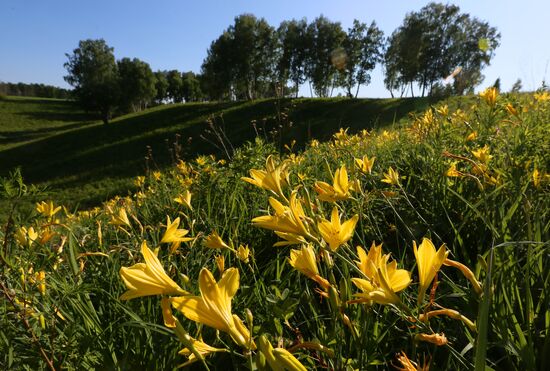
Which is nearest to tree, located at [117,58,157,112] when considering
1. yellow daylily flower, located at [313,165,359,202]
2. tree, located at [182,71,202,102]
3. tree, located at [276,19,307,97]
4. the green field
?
tree, located at [276,19,307,97]

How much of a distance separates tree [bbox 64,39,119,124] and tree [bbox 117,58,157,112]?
3.00ft

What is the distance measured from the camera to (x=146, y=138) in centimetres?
2345

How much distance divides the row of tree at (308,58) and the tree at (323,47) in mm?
92

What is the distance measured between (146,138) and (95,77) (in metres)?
16.2

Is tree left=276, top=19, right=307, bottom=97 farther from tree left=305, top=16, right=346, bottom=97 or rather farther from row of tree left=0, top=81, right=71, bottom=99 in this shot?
row of tree left=0, top=81, right=71, bottom=99

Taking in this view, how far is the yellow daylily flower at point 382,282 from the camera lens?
58cm

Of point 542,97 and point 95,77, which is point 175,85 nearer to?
A: point 95,77

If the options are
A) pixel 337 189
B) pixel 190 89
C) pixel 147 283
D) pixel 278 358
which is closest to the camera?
pixel 278 358

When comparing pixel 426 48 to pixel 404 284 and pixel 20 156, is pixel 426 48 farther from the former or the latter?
pixel 404 284

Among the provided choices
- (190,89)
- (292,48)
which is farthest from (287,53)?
(190,89)

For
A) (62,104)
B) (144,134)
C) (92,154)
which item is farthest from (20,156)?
(62,104)

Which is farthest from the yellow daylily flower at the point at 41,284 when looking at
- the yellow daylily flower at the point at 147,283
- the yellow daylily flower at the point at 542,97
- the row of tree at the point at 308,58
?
the row of tree at the point at 308,58

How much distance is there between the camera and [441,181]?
1805 mm

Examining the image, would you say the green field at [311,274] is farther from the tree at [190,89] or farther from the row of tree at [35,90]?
the row of tree at [35,90]
